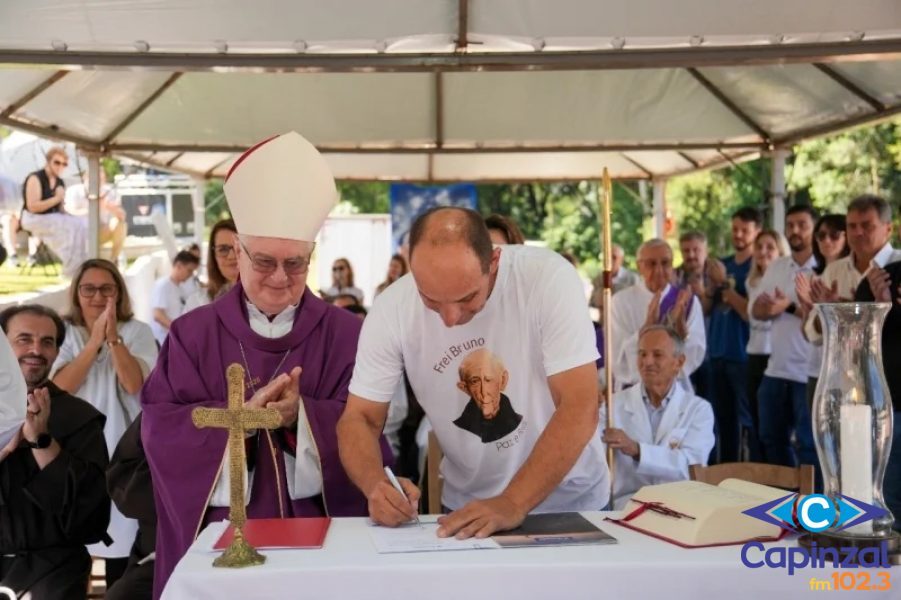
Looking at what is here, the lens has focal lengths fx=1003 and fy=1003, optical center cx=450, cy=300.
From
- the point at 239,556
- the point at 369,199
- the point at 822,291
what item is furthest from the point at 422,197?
the point at 369,199

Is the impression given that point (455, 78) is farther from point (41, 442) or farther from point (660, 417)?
point (41, 442)

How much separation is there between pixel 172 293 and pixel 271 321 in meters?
6.61

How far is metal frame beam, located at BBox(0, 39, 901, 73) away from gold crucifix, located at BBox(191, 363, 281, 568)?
2777 millimetres

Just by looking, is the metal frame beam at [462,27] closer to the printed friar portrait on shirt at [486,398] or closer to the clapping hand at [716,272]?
the printed friar portrait on shirt at [486,398]

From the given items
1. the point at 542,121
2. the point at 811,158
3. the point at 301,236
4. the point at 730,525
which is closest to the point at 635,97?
the point at 542,121

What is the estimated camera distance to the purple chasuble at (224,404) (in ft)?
9.67

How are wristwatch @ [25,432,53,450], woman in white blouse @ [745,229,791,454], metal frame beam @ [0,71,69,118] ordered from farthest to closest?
woman in white blouse @ [745,229,791,454], metal frame beam @ [0,71,69,118], wristwatch @ [25,432,53,450]

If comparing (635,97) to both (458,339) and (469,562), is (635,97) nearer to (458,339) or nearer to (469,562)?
(458,339)

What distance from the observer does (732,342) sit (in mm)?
7566

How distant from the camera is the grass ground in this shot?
27.0 feet

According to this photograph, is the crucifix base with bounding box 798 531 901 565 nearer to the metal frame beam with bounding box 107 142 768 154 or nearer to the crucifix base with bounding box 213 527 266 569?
the crucifix base with bounding box 213 527 266 569

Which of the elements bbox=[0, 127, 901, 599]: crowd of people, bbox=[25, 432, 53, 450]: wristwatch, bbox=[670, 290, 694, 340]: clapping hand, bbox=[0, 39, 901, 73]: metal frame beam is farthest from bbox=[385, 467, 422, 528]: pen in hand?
bbox=[670, 290, 694, 340]: clapping hand

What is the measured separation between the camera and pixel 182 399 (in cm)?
313

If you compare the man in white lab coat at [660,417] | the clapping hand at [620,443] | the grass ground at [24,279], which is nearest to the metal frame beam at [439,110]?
the grass ground at [24,279]
